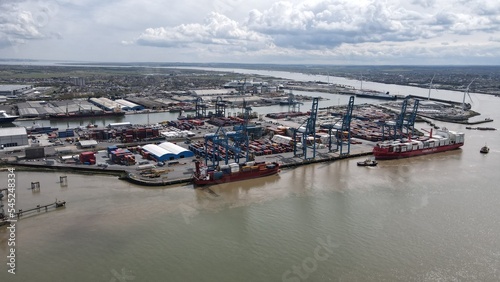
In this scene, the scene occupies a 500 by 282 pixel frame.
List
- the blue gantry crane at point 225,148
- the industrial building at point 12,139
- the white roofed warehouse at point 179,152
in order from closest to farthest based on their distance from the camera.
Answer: the blue gantry crane at point 225,148 → the white roofed warehouse at point 179,152 → the industrial building at point 12,139

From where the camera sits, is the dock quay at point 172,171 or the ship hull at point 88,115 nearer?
the dock quay at point 172,171

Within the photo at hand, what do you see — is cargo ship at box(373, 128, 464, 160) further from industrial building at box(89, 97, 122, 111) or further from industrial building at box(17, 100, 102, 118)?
industrial building at box(17, 100, 102, 118)

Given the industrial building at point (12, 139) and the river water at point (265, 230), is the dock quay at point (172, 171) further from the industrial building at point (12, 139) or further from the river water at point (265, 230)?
the industrial building at point (12, 139)

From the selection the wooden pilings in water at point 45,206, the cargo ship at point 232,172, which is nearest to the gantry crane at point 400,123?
the cargo ship at point 232,172

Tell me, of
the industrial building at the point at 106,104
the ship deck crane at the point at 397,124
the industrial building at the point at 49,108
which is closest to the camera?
the ship deck crane at the point at 397,124

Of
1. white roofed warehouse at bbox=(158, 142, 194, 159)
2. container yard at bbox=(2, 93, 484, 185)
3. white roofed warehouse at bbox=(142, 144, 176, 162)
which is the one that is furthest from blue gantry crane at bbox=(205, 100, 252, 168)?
white roofed warehouse at bbox=(142, 144, 176, 162)

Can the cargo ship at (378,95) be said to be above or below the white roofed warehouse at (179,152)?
above

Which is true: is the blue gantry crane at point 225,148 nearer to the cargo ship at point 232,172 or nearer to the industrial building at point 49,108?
the cargo ship at point 232,172
